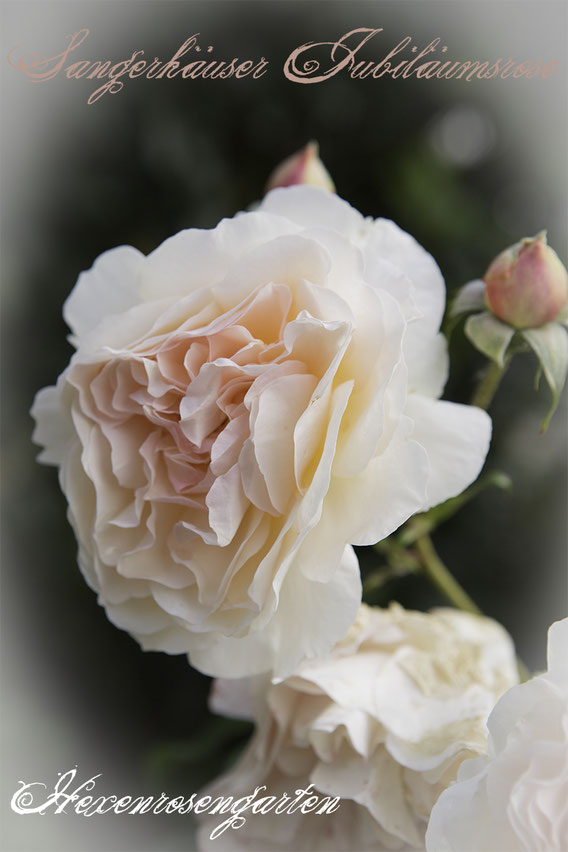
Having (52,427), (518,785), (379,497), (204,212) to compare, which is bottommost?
(518,785)

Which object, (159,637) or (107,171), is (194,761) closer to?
(159,637)

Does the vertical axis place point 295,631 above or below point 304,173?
below

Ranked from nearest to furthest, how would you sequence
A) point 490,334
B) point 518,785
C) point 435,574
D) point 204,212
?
point 518,785
point 490,334
point 435,574
point 204,212

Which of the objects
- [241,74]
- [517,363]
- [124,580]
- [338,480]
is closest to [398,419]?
[338,480]

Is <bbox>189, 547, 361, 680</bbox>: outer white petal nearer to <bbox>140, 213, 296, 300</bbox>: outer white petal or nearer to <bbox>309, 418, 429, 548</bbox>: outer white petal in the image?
<bbox>309, 418, 429, 548</bbox>: outer white petal

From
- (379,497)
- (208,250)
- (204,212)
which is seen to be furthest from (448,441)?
(204,212)

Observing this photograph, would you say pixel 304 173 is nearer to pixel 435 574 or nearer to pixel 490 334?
pixel 490 334
